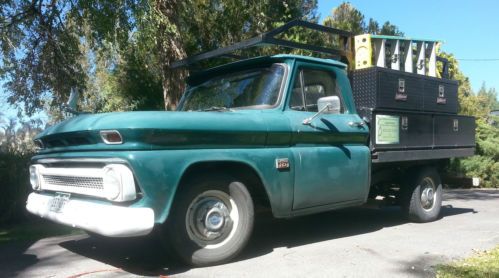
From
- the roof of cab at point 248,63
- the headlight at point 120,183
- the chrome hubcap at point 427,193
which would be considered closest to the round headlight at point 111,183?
the headlight at point 120,183

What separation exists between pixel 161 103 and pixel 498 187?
9731 mm

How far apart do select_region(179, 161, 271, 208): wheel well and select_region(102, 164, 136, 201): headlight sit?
0.52m

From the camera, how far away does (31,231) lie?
6809 mm

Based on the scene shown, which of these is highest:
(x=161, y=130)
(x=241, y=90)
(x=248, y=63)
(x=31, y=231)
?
(x=248, y=63)

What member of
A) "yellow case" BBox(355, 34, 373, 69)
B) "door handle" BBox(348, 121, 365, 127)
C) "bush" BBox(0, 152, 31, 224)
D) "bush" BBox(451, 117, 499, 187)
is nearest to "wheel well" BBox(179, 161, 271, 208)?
"door handle" BBox(348, 121, 365, 127)

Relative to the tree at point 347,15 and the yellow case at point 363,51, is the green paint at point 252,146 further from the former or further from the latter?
the tree at point 347,15

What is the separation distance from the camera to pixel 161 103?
1381 centimetres

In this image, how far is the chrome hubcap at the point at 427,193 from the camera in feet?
23.4

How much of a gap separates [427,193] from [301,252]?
286 centimetres

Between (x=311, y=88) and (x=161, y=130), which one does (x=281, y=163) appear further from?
(x=161, y=130)

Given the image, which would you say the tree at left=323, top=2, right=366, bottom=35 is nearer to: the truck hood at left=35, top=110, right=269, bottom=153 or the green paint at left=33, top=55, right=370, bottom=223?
the green paint at left=33, top=55, right=370, bottom=223

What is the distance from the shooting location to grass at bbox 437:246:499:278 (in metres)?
4.25

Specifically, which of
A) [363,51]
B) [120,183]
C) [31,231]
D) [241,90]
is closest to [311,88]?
[241,90]

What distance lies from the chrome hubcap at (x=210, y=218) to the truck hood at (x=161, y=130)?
483 mm
